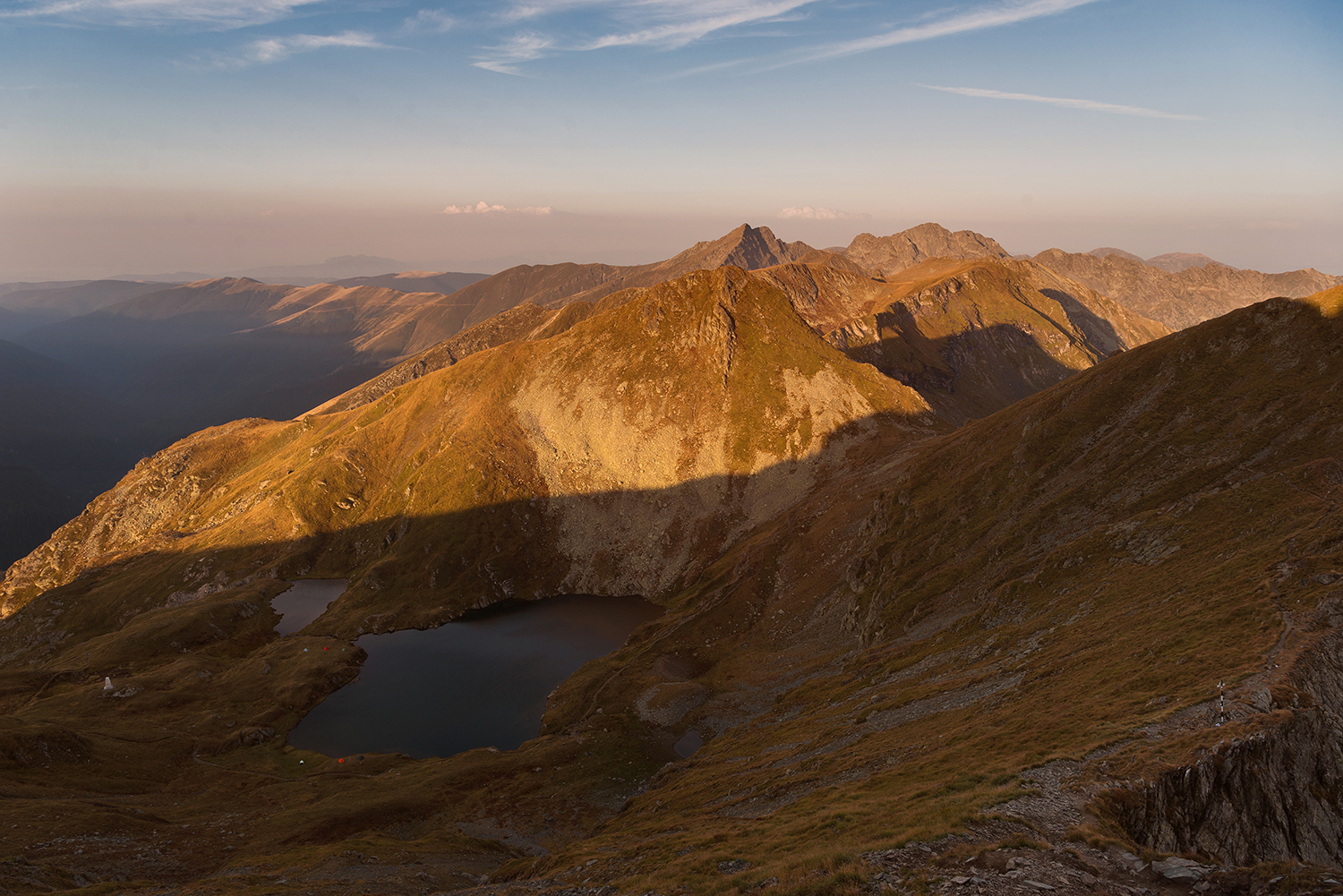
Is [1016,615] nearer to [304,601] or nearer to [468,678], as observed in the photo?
[468,678]

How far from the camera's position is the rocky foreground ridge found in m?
28.7

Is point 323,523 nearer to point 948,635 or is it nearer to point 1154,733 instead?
point 948,635

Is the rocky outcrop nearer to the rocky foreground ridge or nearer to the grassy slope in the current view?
the rocky foreground ridge

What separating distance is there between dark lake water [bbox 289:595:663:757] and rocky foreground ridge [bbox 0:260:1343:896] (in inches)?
253

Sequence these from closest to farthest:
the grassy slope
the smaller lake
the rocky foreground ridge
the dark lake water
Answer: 1. the rocky foreground ridge
2. the grassy slope
3. the dark lake water
4. the smaller lake

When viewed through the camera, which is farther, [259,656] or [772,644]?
[259,656]

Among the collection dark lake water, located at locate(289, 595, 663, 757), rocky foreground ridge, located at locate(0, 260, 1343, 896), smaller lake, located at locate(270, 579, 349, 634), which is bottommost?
dark lake water, located at locate(289, 595, 663, 757)

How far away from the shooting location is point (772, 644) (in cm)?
11288

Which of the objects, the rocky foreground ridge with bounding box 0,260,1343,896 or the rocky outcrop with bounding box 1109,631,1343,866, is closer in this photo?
the rocky outcrop with bounding box 1109,631,1343,866

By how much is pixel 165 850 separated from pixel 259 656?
89366 millimetres

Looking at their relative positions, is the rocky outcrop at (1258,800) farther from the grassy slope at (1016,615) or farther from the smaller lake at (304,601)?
the smaller lake at (304,601)

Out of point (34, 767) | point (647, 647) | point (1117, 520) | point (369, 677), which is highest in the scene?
point (1117, 520)

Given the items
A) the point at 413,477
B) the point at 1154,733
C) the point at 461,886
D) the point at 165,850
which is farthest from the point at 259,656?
the point at 1154,733

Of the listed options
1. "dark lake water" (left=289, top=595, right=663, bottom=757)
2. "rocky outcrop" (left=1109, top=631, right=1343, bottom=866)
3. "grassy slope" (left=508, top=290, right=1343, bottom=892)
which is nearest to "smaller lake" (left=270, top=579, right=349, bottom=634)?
"dark lake water" (left=289, top=595, right=663, bottom=757)
